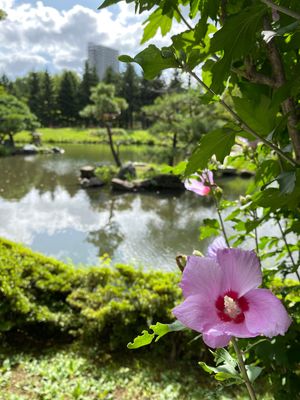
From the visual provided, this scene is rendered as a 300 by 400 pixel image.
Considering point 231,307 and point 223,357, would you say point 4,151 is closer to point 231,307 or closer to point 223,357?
point 223,357

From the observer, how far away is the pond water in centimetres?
681

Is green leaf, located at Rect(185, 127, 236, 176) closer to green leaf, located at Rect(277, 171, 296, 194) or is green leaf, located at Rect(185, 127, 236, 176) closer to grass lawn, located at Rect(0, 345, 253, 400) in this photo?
green leaf, located at Rect(277, 171, 296, 194)

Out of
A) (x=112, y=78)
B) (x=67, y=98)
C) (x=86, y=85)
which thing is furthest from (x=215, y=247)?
(x=67, y=98)

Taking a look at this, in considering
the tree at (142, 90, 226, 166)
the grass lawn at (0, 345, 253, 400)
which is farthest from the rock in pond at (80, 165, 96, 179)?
the grass lawn at (0, 345, 253, 400)

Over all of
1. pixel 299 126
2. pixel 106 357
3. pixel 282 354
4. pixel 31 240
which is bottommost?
pixel 31 240

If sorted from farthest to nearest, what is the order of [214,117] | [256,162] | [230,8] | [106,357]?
[214,117] → [106,357] → [256,162] → [230,8]

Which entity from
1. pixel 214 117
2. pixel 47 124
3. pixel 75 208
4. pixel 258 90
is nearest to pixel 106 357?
pixel 258 90

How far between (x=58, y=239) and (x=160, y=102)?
308 inches

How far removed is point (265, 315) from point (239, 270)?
0.20ft

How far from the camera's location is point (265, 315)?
448mm

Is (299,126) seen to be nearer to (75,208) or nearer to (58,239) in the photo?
(58,239)

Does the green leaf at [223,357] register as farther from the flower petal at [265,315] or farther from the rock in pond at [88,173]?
the rock in pond at [88,173]

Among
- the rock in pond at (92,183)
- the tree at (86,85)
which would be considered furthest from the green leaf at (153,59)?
the tree at (86,85)

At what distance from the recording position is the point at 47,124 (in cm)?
4216
